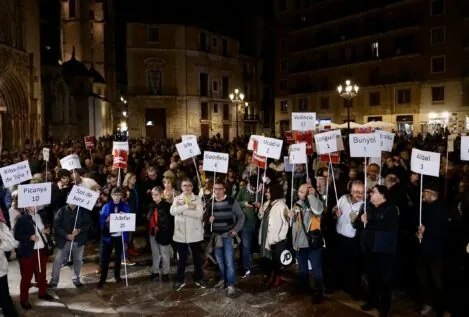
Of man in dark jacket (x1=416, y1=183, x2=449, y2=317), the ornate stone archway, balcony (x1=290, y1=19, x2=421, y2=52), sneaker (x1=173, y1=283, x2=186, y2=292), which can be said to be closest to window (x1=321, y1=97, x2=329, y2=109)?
balcony (x1=290, y1=19, x2=421, y2=52)

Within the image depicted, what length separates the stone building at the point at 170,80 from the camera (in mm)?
51125

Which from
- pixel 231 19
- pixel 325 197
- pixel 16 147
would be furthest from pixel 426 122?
pixel 325 197

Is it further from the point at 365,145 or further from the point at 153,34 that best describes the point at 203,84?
the point at 365,145

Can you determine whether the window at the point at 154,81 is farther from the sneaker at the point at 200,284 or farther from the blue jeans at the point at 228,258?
the blue jeans at the point at 228,258

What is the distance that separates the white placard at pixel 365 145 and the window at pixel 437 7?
1590 inches

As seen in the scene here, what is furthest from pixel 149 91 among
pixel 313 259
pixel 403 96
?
pixel 313 259

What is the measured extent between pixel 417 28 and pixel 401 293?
4235 centimetres

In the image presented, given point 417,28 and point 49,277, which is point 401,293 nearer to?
point 49,277

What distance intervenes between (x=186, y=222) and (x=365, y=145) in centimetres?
332

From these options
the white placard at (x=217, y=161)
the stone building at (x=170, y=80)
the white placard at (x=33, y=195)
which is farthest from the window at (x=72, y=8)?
the white placard at (x=33, y=195)

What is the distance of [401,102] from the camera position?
4812 centimetres

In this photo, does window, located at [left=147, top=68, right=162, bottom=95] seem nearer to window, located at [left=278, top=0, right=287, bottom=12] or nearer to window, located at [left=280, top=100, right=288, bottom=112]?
window, located at [left=280, top=100, right=288, bottom=112]

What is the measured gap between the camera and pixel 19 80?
3225 cm

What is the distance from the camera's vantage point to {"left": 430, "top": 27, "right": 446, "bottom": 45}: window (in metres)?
44.6
